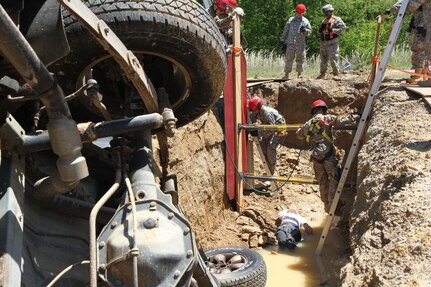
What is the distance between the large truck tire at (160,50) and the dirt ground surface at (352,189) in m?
1.47

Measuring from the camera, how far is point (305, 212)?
10.1 m

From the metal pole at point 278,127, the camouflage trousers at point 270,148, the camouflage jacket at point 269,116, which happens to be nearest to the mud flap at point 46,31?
the metal pole at point 278,127

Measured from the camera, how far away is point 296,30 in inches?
513

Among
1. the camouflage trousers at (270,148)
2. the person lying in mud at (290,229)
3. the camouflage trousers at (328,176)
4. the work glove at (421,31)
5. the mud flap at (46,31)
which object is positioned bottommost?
the person lying in mud at (290,229)

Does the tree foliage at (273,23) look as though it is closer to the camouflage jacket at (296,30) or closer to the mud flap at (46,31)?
the camouflage jacket at (296,30)

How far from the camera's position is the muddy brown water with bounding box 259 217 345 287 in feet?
24.2

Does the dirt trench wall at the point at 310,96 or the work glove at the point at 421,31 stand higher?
the work glove at the point at 421,31

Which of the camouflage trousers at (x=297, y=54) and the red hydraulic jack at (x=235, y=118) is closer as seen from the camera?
the red hydraulic jack at (x=235, y=118)

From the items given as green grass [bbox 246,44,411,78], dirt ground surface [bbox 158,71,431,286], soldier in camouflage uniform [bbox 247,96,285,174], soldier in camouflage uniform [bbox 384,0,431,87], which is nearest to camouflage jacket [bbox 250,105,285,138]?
soldier in camouflage uniform [bbox 247,96,285,174]

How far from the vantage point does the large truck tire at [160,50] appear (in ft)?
9.33

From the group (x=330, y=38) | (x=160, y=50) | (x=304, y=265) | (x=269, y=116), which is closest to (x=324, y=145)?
(x=304, y=265)

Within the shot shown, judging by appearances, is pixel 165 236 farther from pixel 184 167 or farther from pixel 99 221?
pixel 184 167

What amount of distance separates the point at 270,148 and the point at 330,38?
3.20 m

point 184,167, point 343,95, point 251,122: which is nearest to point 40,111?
point 184,167
